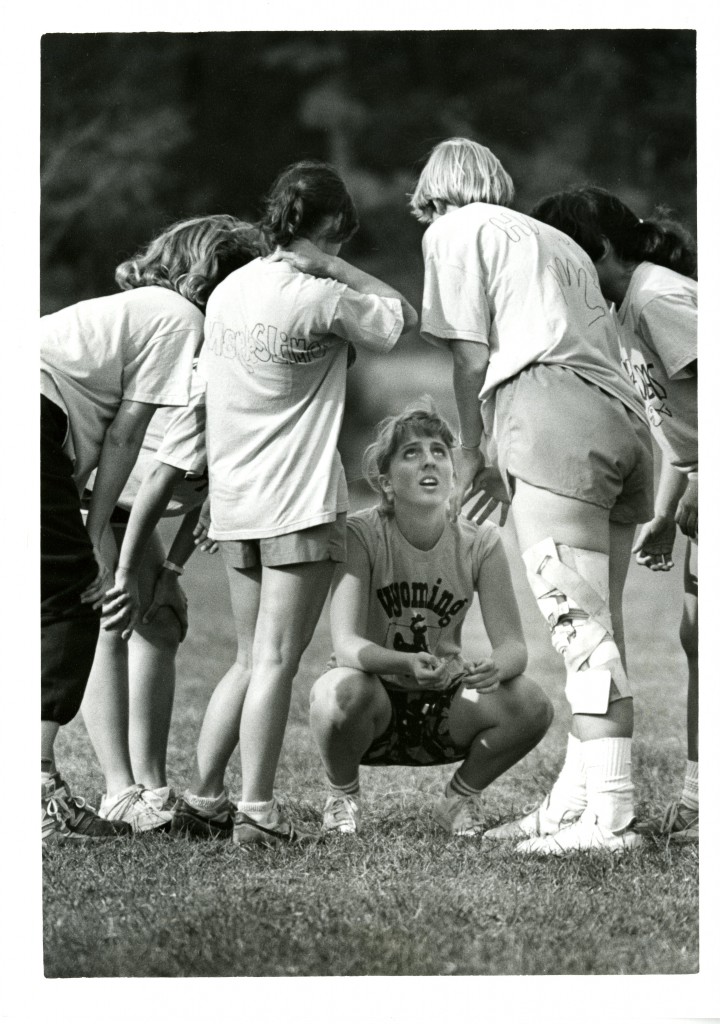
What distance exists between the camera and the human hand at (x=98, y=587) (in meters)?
3.88

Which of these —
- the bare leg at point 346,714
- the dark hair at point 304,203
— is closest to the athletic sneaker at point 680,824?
the bare leg at point 346,714

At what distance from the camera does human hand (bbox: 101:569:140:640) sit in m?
3.97

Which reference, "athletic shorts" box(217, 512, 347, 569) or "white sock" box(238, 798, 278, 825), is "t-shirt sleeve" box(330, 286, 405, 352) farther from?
"white sock" box(238, 798, 278, 825)

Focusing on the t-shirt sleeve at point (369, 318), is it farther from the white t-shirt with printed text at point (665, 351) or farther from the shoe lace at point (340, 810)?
the shoe lace at point (340, 810)

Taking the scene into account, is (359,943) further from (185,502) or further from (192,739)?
(192,739)

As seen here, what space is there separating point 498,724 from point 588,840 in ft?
1.65

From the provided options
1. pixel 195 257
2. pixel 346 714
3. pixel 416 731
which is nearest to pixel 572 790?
pixel 416 731

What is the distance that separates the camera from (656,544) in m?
4.32

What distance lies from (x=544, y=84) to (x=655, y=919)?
7.55 ft

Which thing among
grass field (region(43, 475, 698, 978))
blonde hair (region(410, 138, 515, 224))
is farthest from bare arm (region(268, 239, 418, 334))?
grass field (region(43, 475, 698, 978))

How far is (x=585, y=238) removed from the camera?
4070 millimetres

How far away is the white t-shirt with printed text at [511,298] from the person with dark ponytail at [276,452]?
0.17 metres
